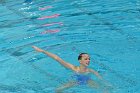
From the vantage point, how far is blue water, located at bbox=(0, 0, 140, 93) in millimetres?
6137

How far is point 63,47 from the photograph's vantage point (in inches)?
295

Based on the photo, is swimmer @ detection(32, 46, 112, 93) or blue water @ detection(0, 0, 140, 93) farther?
blue water @ detection(0, 0, 140, 93)

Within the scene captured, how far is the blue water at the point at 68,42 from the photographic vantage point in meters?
6.14

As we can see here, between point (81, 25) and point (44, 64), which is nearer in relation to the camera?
Answer: point (44, 64)

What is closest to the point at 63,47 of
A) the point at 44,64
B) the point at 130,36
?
the point at 44,64

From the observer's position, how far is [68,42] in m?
7.70

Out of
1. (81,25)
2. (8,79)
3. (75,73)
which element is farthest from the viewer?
(81,25)

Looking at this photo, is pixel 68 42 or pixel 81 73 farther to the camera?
pixel 68 42

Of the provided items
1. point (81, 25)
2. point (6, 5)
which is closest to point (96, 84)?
point (81, 25)

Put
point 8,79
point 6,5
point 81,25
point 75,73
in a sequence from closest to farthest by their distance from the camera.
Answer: point 75,73
point 8,79
point 81,25
point 6,5

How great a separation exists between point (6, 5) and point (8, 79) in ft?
20.3

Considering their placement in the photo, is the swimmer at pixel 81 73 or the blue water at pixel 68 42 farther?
the blue water at pixel 68 42

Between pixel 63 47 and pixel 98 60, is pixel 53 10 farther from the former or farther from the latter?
pixel 98 60

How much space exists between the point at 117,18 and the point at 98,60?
236 centimetres
